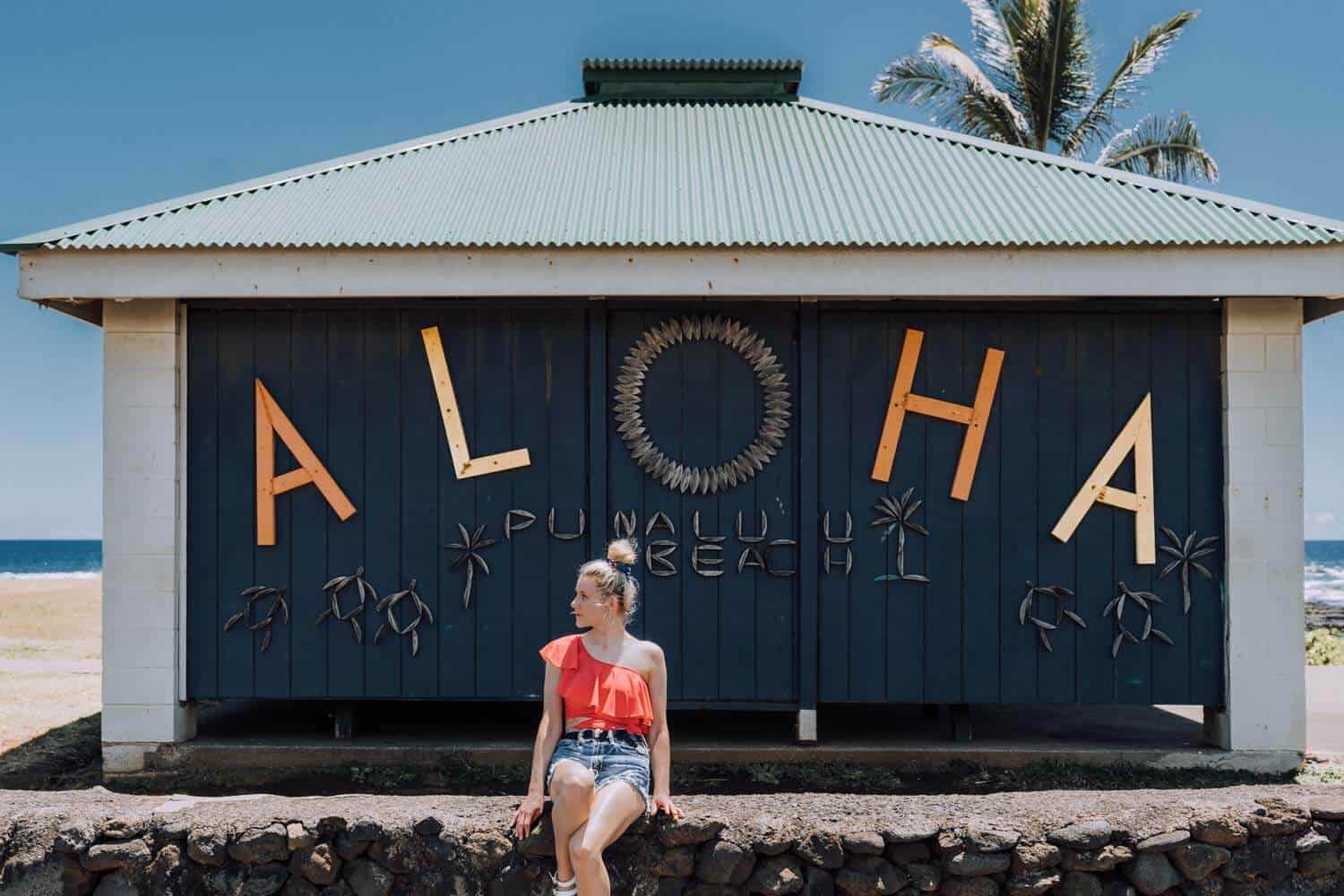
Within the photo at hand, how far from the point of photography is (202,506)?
7.07 metres

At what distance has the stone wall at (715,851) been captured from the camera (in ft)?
14.6

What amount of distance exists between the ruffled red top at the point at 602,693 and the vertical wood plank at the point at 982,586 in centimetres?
301

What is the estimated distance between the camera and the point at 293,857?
178 inches

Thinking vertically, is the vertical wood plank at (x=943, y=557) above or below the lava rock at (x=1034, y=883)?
above

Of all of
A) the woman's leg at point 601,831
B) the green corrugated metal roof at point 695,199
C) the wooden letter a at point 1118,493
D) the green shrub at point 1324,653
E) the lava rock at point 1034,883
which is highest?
the green corrugated metal roof at point 695,199

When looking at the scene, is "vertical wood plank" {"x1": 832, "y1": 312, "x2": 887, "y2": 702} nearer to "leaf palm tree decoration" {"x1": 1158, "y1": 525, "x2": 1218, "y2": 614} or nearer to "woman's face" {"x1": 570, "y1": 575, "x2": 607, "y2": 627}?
"leaf palm tree decoration" {"x1": 1158, "y1": 525, "x2": 1218, "y2": 614}

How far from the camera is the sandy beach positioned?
8.46 metres

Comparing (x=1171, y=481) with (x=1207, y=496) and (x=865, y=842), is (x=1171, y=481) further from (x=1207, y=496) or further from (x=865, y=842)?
(x=865, y=842)

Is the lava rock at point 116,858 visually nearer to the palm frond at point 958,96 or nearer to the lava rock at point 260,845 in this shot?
the lava rock at point 260,845

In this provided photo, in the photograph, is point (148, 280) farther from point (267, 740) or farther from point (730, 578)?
point (730, 578)

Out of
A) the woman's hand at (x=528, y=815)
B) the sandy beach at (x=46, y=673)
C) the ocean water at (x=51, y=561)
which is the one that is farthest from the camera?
the ocean water at (x=51, y=561)

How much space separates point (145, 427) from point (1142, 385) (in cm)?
636

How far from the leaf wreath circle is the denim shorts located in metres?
2.54

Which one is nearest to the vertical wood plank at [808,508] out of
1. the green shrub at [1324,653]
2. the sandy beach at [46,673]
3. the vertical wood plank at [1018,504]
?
the vertical wood plank at [1018,504]
